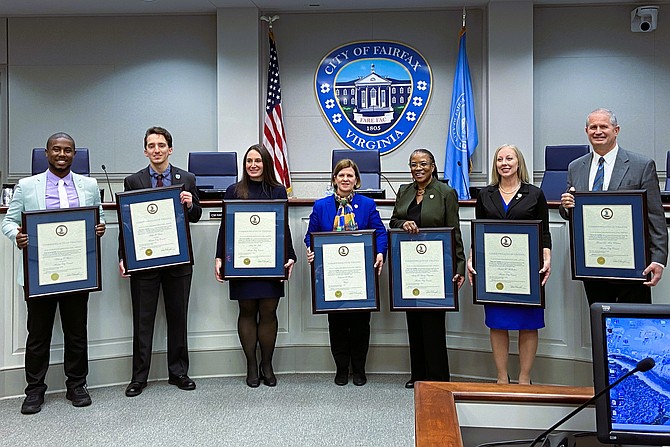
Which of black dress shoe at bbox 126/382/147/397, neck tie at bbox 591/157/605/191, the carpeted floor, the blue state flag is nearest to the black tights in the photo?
the carpeted floor

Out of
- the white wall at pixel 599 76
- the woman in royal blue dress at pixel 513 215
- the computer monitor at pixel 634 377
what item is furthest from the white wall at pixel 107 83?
the computer monitor at pixel 634 377

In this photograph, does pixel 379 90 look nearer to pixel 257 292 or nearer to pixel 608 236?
pixel 257 292

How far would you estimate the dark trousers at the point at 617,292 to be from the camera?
132 inches

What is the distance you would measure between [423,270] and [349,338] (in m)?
0.71

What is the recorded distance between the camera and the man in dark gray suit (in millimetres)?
3271

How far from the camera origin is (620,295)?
342 centimetres

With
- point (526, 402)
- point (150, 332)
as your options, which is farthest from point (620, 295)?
point (150, 332)

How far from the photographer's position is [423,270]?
393cm

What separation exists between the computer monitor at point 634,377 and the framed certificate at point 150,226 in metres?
3.05

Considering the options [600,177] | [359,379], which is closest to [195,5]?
[359,379]

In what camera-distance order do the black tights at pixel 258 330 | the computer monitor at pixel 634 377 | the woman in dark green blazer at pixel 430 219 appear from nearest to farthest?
the computer monitor at pixel 634 377 < the woman in dark green blazer at pixel 430 219 < the black tights at pixel 258 330

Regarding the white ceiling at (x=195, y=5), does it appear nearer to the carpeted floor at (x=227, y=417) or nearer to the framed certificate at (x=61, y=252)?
the framed certificate at (x=61, y=252)

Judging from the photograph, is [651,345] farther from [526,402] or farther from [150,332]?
[150,332]

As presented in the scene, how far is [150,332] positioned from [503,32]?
534 centimetres
